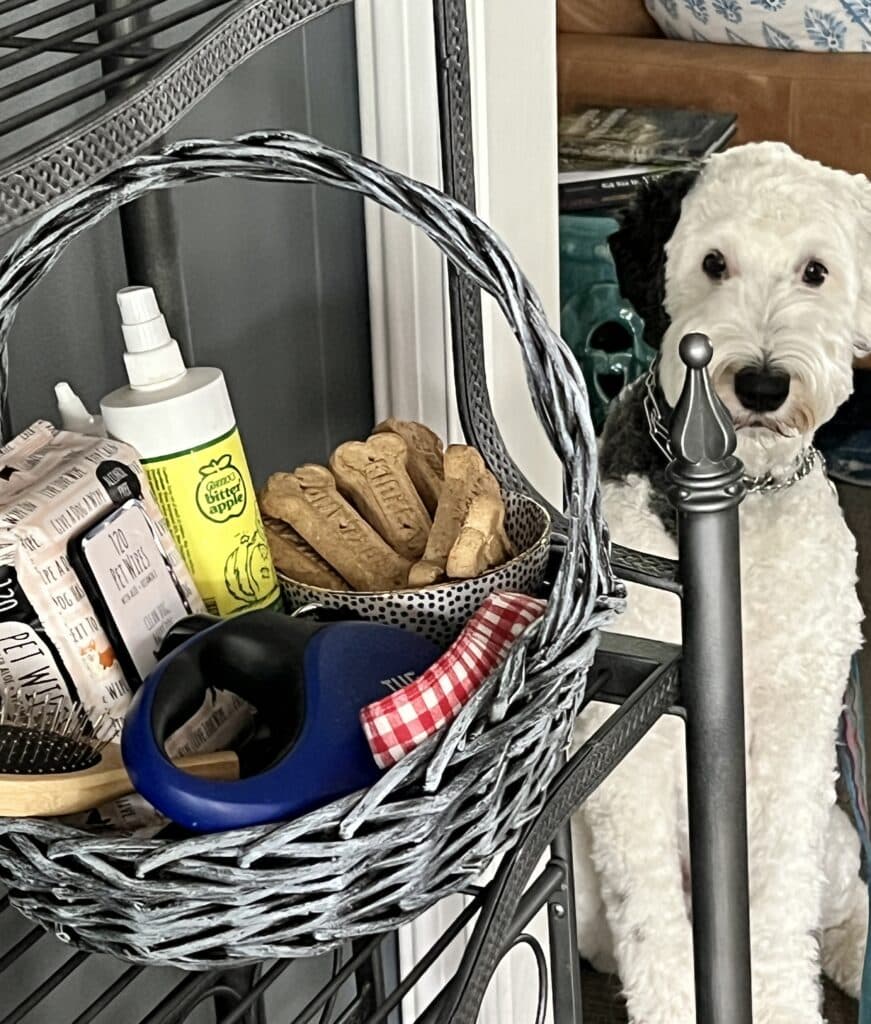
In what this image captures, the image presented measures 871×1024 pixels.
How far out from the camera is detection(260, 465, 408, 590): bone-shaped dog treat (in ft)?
2.14

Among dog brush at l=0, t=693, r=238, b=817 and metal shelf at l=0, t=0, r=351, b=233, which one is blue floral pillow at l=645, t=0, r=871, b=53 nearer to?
metal shelf at l=0, t=0, r=351, b=233

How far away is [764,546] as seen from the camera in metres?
1.36

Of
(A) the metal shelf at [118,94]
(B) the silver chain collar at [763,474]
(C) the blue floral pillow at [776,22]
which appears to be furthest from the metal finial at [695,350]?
(C) the blue floral pillow at [776,22]

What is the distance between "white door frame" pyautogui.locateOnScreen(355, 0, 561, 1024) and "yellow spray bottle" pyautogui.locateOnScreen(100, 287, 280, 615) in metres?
0.38

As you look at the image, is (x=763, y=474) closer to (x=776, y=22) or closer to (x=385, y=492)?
(x=385, y=492)

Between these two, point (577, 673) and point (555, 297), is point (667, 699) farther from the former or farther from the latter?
point (555, 297)

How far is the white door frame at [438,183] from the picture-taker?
0.93 m

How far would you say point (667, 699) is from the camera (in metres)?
0.69

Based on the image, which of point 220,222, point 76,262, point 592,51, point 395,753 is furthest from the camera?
point 592,51

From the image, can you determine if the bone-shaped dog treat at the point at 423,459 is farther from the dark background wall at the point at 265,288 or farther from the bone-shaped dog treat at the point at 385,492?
the dark background wall at the point at 265,288

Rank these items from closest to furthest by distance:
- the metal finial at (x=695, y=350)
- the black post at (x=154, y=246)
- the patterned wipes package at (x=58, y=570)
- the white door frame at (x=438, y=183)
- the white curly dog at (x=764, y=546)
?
the patterned wipes package at (x=58, y=570)
the metal finial at (x=695, y=350)
the black post at (x=154, y=246)
the white door frame at (x=438, y=183)
the white curly dog at (x=764, y=546)

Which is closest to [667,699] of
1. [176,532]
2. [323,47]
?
[176,532]

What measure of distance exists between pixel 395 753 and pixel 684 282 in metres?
0.97

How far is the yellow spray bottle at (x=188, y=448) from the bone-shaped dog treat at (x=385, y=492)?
0.23 ft
